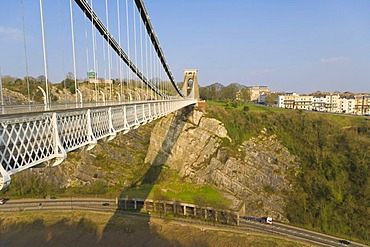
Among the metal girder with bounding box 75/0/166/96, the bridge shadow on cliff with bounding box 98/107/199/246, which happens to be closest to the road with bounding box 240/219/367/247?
the bridge shadow on cliff with bounding box 98/107/199/246

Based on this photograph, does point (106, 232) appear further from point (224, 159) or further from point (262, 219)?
point (224, 159)

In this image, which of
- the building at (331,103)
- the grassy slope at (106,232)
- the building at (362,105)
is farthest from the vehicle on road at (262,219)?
the building at (331,103)

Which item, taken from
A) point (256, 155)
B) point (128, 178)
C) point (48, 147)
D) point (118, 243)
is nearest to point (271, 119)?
point (256, 155)

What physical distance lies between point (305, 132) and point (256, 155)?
8.09 meters

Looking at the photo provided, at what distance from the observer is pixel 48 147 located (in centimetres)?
632

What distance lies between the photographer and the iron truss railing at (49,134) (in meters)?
5.08

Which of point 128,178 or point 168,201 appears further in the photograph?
point 128,178

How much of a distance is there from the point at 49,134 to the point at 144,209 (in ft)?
71.1

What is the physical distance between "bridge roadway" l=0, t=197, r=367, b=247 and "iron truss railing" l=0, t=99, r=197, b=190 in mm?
16060

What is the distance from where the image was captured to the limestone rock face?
27188mm

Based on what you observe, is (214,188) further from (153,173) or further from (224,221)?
(153,173)

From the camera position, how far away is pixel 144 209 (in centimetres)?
2644

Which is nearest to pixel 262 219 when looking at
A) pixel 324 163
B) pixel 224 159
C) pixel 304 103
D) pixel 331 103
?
pixel 224 159

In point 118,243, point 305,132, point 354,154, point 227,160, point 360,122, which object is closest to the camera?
point 118,243
